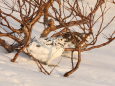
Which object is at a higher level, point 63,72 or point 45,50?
point 45,50

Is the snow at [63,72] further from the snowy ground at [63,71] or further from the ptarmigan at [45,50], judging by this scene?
the ptarmigan at [45,50]

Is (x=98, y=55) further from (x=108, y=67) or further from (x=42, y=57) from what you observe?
(x=42, y=57)

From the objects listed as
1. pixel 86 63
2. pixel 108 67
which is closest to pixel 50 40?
pixel 86 63

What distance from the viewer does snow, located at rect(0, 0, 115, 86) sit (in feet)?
7.41

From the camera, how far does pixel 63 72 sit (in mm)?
2877

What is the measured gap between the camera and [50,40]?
3180 mm

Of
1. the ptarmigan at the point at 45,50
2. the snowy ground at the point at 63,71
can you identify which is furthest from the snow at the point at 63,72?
the ptarmigan at the point at 45,50

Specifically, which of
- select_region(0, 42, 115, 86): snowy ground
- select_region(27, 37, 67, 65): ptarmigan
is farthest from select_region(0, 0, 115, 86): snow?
select_region(27, 37, 67, 65): ptarmigan

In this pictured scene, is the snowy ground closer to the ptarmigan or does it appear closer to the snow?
the snow

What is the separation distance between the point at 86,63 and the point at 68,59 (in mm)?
219

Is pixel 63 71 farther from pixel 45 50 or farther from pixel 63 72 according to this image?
pixel 45 50

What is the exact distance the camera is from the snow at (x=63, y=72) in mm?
2258

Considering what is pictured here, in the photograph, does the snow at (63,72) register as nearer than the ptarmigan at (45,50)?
Yes

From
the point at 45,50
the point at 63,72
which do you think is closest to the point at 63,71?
the point at 63,72
